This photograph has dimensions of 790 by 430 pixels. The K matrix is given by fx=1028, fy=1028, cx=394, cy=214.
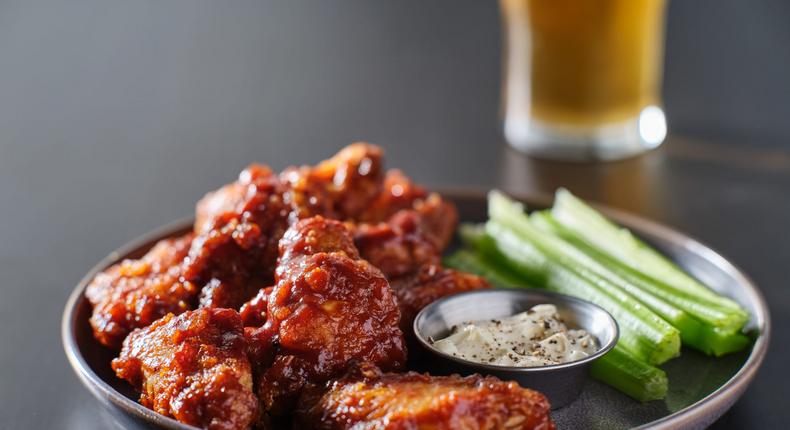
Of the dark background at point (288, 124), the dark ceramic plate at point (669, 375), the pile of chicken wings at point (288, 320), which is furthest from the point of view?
the dark background at point (288, 124)

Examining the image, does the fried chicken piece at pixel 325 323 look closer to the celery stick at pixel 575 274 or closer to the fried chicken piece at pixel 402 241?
the fried chicken piece at pixel 402 241

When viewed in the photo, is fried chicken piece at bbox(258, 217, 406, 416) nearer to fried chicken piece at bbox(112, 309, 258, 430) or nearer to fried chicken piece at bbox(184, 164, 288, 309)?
fried chicken piece at bbox(112, 309, 258, 430)

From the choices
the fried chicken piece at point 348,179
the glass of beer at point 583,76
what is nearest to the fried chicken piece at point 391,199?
the fried chicken piece at point 348,179

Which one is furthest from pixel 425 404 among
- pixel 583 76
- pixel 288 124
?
pixel 288 124

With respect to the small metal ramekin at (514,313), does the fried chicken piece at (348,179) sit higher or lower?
higher

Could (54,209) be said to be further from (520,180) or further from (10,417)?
(520,180)

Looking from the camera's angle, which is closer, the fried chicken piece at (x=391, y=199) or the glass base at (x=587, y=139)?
the fried chicken piece at (x=391, y=199)

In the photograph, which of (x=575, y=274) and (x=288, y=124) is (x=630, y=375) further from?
(x=288, y=124)

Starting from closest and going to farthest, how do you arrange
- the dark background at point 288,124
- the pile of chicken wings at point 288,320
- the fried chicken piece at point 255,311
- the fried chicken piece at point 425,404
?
the fried chicken piece at point 425,404 → the pile of chicken wings at point 288,320 → the fried chicken piece at point 255,311 → the dark background at point 288,124
